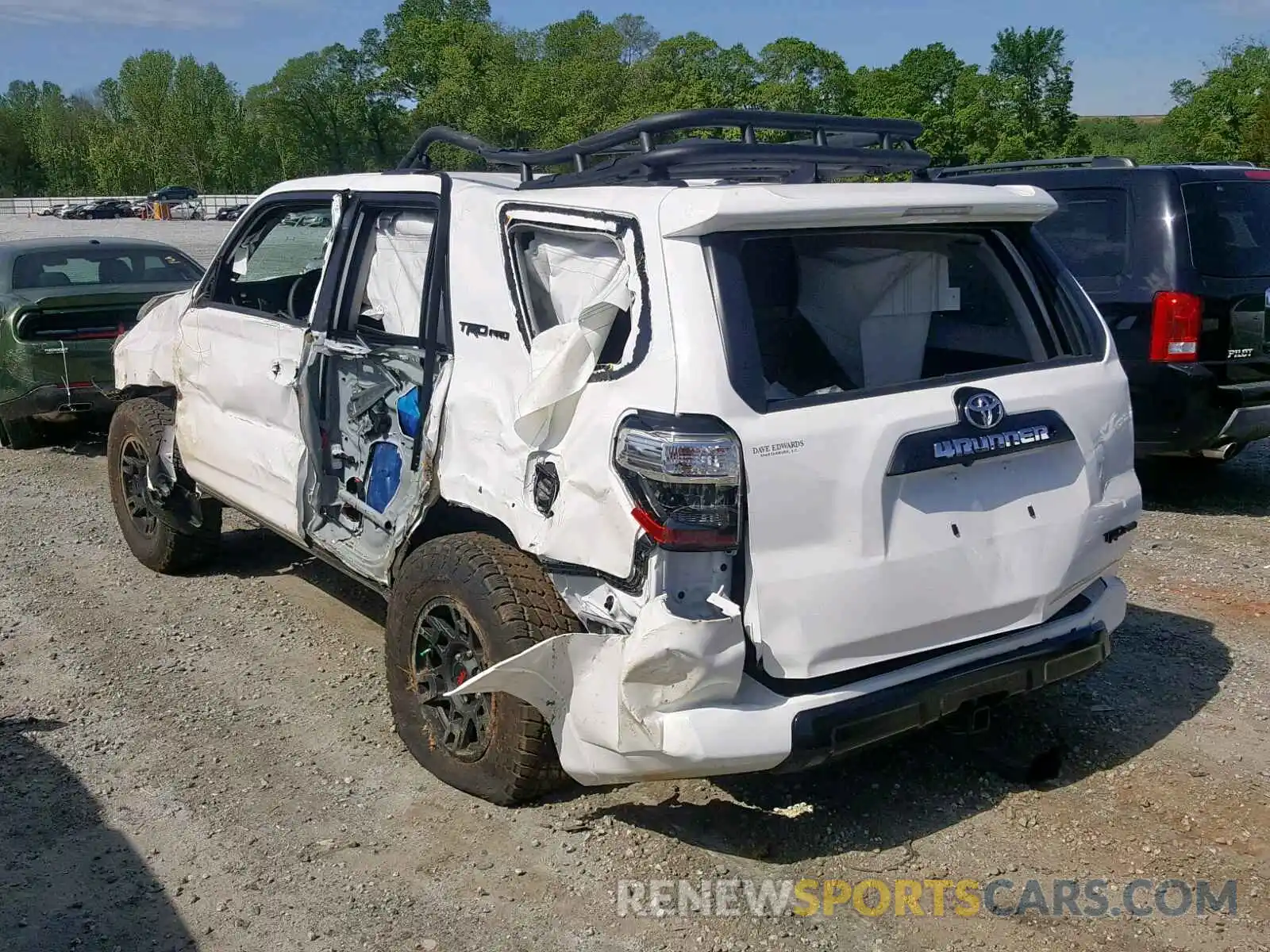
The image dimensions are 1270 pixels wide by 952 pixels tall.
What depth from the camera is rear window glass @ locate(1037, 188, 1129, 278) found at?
278 inches

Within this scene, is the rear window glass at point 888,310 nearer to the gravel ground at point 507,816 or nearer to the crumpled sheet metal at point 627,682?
the crumpled sheet metal at point 627,682

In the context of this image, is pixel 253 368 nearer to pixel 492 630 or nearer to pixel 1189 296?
pixel 492 630

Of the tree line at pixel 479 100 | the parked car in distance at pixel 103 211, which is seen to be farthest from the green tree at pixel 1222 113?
the parked car in distance at pixel 103 211

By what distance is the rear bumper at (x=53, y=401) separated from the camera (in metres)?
8.43

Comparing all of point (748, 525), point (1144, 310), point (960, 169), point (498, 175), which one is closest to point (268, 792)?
point (748, 525)

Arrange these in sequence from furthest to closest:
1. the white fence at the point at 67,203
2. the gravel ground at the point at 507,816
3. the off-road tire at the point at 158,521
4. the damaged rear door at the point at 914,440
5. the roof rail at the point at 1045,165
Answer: the white fence at the point at 67,203 < the roof rail at the point at 1045,165 < the off-road tire at the point at 158,521 < the gravel ground at the point at 507,816 < the damaged rear door at the point at 914,440

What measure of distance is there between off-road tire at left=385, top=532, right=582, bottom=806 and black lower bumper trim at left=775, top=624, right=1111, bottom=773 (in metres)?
0.76

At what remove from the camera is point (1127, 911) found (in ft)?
10.6

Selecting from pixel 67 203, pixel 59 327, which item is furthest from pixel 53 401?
pixel 67 203

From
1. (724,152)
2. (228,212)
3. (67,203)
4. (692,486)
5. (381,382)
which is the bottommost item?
(692,486)

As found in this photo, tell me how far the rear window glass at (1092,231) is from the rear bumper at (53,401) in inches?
252

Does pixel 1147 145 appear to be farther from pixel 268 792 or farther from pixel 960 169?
pixel 268 792

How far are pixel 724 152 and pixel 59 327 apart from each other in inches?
261

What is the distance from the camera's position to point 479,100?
96.5 m
